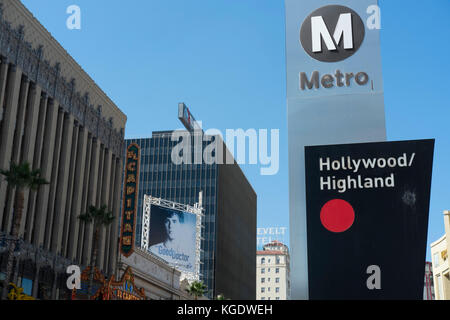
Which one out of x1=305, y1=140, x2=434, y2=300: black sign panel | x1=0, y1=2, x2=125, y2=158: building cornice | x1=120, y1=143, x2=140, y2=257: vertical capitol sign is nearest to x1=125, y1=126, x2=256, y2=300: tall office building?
x1=0, y1=2, x2=125, y2=158: building cornice

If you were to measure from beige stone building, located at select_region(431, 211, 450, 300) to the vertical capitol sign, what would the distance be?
32.7 m

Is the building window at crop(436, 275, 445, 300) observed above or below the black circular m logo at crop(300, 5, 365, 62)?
above

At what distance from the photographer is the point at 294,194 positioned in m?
11.7

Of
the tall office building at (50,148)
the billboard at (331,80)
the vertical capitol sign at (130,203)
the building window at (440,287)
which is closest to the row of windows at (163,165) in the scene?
the tall office building at (50,148)

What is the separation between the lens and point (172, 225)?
9925cm

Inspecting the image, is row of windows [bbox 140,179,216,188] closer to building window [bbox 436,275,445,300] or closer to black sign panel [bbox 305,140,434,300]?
building window [bbox 436,275,445,300]

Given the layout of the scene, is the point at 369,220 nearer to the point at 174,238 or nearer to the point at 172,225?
the point at 174,238

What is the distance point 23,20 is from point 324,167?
43.8 metres

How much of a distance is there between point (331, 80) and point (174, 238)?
88.5 m

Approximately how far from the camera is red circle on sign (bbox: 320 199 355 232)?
10.7m

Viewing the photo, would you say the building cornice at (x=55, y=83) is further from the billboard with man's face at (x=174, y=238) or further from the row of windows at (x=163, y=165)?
the row of windows at (x=163, y=165)

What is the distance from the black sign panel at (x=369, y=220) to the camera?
1031cm

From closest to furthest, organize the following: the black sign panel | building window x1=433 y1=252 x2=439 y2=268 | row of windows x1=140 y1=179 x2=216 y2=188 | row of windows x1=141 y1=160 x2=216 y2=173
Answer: the black sign panel, building window x1=433 y1=252 x2=439 y2=268, row of windows x1=140 y1=179 x2=216 y2=188, row of windows x1=141 y1=160 x2=216 y2=173

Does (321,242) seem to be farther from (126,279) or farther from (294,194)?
(126,279)
